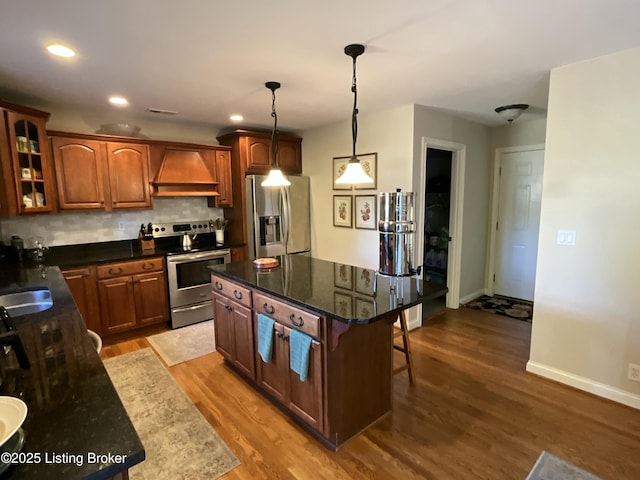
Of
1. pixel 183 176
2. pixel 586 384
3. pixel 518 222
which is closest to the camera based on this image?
pixel 586 384

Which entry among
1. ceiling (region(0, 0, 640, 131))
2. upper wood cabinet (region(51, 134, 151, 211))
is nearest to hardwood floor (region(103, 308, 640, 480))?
upper wood cabinet (region(51, 134, 151, 211))

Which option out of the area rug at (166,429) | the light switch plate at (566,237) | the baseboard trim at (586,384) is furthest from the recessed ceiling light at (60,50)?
the baseboard trim at (586,384)

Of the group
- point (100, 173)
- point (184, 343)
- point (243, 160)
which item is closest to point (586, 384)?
point (184, 343)

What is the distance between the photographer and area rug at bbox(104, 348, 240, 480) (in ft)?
6.16

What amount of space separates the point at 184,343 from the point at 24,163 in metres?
2.21

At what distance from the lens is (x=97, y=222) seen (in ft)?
12.5

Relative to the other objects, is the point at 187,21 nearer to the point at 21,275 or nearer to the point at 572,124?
the point at 21,275

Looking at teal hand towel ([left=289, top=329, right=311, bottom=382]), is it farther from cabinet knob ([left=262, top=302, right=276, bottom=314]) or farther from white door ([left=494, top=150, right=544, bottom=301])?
Answer: white door ([left=494, top=150, right=544, bottom=301])

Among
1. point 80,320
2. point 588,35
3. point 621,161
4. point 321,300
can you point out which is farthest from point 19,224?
point 621,161

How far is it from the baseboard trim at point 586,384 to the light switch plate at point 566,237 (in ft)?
3.30

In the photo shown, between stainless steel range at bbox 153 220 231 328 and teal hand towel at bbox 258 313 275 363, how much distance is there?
1.73 meters

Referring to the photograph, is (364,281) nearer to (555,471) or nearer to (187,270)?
(555,471)

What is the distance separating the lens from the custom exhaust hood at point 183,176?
3881 mm

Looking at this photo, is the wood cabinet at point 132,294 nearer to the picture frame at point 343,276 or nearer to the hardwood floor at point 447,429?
the hardwood floor at point 447,429
